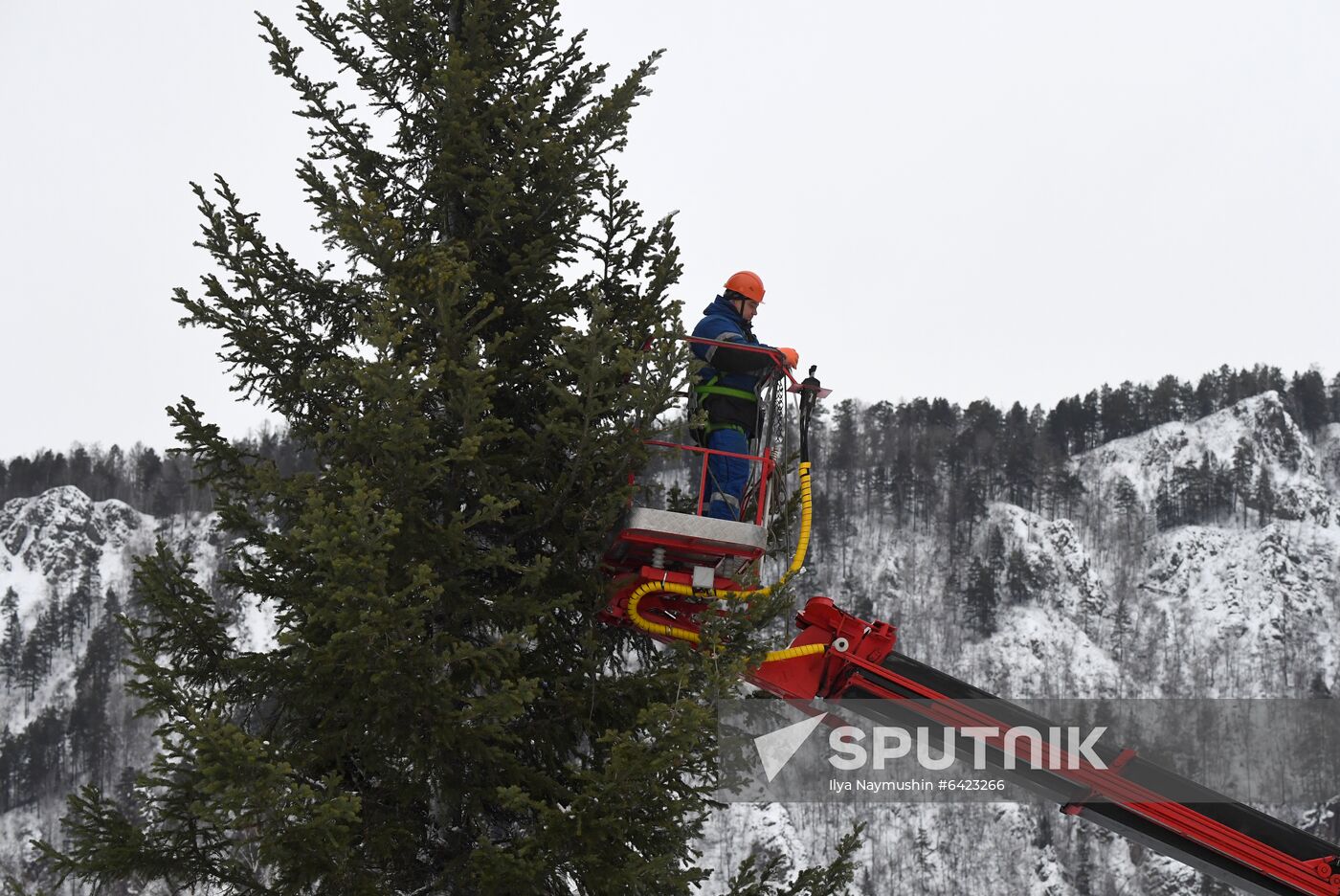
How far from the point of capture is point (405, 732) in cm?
809

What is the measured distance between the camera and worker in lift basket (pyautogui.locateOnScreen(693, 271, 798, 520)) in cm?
1002

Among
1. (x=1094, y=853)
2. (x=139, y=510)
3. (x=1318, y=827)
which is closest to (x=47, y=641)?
(x=139, y=510)

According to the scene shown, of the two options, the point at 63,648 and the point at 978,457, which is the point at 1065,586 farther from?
the point at 63,648

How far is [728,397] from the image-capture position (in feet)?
33.6

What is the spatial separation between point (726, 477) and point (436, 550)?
237 cm

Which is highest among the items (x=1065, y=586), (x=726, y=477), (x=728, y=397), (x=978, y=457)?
(x=978, y=457)

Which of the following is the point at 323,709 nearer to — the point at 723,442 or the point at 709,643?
the point at 709,643

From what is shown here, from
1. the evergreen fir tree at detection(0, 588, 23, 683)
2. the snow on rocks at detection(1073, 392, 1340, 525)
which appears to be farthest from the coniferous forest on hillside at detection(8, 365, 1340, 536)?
the evergreen fir tree at detection(0, 588, 23, 683)

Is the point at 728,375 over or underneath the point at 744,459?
over

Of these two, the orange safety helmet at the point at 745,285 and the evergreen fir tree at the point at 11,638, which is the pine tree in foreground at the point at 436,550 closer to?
the orange safety helmet at the point at 745,285

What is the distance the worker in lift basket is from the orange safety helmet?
0.87ft

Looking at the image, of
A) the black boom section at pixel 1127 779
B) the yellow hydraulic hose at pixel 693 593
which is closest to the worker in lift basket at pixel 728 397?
the yellow hydraulic hose at pixel 693 593

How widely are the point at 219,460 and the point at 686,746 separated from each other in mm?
3580

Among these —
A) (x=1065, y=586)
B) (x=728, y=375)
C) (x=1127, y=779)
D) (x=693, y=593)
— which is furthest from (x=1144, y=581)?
(x=693, y=593)
